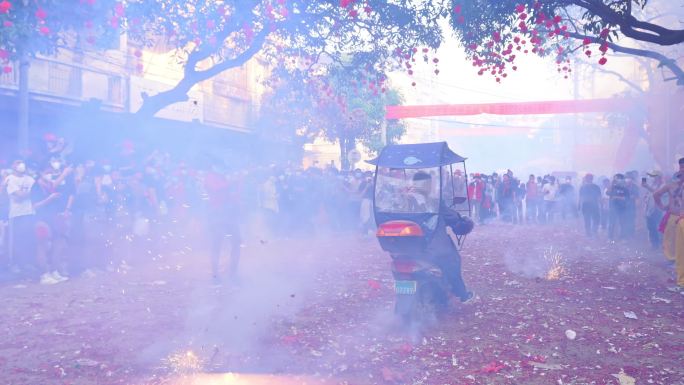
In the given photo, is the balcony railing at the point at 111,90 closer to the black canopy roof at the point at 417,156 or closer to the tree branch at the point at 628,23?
the black canopy roof at the point at 417,156

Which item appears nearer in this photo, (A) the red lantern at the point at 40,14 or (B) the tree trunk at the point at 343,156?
(A) the red lantern at the point at 40,14

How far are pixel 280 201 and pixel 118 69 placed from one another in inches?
329

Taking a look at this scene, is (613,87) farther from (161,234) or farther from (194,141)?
(161,234)

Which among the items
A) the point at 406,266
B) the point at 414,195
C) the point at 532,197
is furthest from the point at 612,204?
the point at 406,266

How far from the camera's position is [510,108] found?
2433 centimetres

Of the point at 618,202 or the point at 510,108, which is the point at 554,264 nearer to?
the point at 618,202

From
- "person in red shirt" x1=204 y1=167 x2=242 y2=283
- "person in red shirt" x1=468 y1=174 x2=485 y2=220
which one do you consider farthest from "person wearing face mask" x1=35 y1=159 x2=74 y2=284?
"person in red shirt" x1=468 y1=174 x2=485 y2=220

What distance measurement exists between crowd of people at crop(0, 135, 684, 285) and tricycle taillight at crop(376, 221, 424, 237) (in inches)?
136

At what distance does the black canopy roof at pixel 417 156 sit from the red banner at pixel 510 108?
60.3 ft

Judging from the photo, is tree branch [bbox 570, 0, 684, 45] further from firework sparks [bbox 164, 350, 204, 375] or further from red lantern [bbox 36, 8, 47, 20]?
red lantern [bbox 36, 8, 47, 20]

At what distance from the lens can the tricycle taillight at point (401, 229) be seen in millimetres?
5551

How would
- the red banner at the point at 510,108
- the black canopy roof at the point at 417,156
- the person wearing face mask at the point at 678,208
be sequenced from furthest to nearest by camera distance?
the red banner at the point at 510,108, the person wearing face mask at the point at 678,208, the black canopy roof at the point at 417,156

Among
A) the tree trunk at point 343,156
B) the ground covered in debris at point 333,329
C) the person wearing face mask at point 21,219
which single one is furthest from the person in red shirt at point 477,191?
the person wearing face mask at point 21,219

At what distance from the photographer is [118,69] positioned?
728 inches
